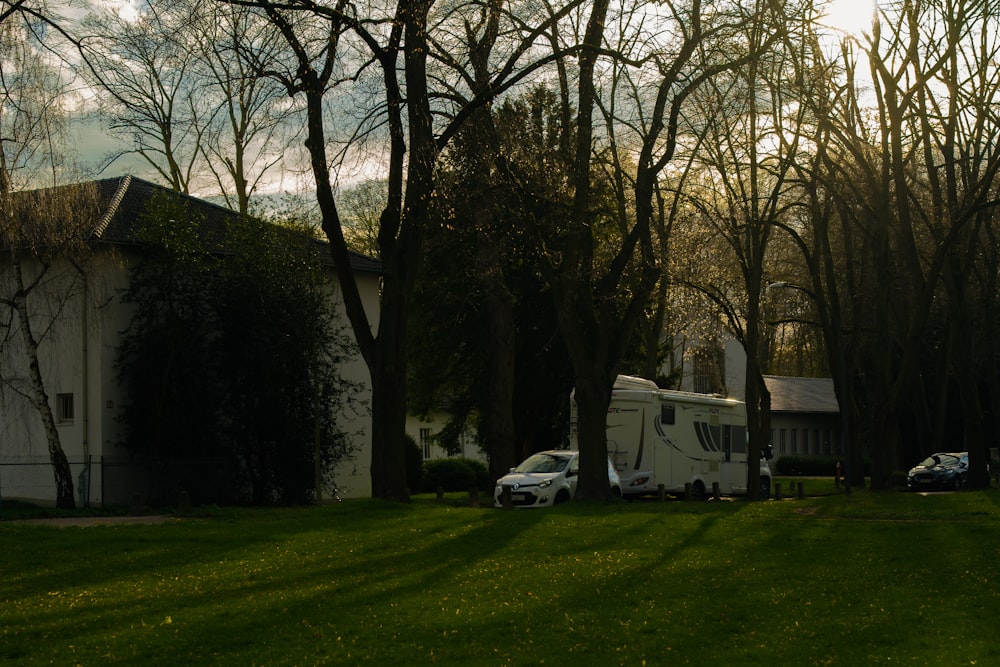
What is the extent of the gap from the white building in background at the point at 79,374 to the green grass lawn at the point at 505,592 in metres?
11.4

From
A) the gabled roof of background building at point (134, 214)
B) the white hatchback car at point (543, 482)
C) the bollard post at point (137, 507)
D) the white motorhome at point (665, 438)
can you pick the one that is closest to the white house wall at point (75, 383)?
the gabled roof of background building at point (134, 214)

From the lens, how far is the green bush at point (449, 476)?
4531 cm

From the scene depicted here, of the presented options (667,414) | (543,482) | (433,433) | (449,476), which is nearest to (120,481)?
(543,482)

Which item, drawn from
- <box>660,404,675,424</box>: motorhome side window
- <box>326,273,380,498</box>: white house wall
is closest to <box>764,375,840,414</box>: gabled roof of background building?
<box>660,404,675,424</box>: motorhome side window

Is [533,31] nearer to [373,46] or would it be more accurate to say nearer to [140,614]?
[373,46]

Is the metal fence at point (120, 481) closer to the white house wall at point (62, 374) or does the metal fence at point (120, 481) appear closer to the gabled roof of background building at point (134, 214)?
the white house wall at point (62, 374)

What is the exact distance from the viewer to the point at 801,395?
73875mm

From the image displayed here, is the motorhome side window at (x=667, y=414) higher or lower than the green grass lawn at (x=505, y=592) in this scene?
higher

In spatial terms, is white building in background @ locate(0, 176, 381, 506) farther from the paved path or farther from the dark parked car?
the dark parked car

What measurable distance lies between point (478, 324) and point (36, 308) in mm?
13716

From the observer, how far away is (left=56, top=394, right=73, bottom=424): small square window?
110 ft

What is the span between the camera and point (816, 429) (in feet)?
247

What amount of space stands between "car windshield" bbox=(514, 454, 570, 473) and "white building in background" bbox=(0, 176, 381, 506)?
975cm

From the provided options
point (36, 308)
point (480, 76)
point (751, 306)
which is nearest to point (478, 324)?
point (751, 306)
